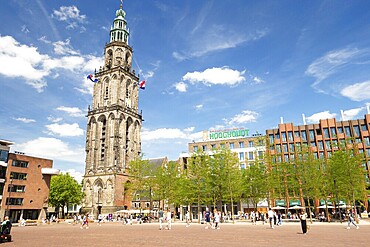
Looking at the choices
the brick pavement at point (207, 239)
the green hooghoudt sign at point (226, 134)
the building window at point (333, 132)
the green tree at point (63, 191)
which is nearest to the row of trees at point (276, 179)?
the brick pavement at point (207, 239)

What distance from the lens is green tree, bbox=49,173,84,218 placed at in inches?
2881

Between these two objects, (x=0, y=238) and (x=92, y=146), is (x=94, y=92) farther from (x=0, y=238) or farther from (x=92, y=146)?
(x=0, y=238)

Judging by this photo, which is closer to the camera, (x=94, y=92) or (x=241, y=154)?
(x=241, y=154)

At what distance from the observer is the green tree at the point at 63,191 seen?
73.2 metres

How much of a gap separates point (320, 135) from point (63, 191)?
67642mm

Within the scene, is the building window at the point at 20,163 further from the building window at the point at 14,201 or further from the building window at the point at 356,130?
the building window at the point at 356,130

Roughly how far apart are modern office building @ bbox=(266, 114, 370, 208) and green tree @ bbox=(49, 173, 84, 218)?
51925mm

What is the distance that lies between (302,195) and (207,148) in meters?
36.6

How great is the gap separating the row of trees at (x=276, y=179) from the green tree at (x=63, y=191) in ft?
105

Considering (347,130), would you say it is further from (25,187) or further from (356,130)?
(25,187)

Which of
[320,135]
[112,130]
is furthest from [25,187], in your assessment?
[320,135]

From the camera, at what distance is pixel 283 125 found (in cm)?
7644

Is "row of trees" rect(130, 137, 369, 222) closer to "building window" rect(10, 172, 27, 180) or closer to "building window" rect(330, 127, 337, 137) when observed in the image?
"building window" rect(330, 127, 337, 137)

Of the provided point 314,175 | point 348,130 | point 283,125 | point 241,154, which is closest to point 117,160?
point 241,154
